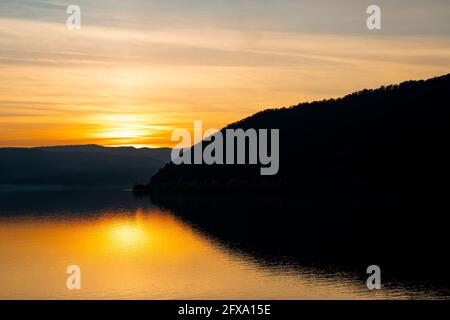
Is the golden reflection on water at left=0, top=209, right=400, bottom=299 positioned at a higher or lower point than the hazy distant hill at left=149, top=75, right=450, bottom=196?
lower

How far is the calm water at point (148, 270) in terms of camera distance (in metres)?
48.4

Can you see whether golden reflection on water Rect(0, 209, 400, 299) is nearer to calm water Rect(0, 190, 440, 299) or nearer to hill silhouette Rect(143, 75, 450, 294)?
calm water Rect(0, 190, 440, 299)

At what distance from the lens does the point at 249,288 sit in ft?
166

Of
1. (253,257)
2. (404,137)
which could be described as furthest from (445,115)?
(253,257)

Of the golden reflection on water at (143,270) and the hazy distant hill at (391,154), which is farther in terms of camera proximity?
the hazy distant hill at (391,154)

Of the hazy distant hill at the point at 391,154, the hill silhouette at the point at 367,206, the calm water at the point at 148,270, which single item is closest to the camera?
the calm water at the point at 148,270

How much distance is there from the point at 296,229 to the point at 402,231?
1417 centimetres

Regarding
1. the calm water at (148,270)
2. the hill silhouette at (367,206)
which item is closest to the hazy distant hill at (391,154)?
the hill silhouette at (367,206)

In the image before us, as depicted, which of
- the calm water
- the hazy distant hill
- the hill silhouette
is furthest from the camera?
the hazy distant hill

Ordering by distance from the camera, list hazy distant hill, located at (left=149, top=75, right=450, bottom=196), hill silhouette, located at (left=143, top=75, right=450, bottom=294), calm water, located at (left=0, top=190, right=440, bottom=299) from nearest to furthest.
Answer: calm water, located at (left=0, top=190, right=440, bottom=299)
hill silhouette, located at (left=143, top=75, right=450, bottom=294)
hazy distant hill, located at (left=149, top=75, right=450, bottom=196)

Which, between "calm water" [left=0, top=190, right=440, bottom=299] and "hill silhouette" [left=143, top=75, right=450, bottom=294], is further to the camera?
"hill silhouette" [left=143, top=75, right=450, bottom=294]

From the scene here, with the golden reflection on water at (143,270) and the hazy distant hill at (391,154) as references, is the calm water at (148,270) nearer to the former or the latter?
the golden reflection on water at (143,270)

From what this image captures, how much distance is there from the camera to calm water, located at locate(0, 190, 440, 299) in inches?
1906

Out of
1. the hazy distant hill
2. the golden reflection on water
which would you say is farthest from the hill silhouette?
the golden reflection on water
